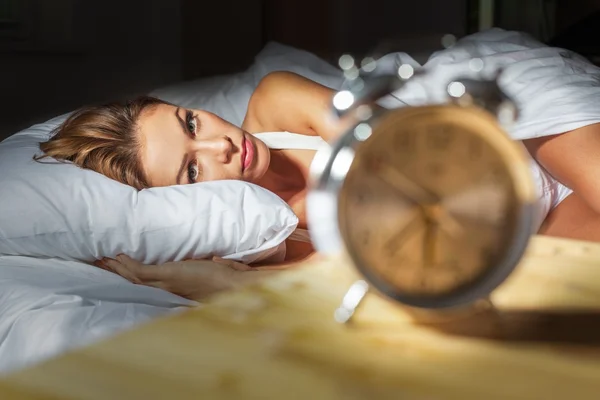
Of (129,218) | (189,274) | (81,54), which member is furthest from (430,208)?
(81,54)

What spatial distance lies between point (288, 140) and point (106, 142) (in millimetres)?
303

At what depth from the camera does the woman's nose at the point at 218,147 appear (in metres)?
0.99

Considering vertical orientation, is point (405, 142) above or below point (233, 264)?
above

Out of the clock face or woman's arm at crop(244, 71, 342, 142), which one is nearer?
the clock face

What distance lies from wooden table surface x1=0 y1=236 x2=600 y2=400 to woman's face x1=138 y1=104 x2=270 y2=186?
423mm

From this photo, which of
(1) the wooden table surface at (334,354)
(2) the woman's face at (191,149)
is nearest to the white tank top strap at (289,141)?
(2) the woman's face at (191,149)

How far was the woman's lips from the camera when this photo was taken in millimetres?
1034

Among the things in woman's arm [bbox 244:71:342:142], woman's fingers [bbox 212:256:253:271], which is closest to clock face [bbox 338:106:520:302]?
woman's fingers [bbox 212:256:253:271]

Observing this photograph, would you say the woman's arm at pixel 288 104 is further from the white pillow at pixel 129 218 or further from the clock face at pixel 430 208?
the clock face at pixel 430 208

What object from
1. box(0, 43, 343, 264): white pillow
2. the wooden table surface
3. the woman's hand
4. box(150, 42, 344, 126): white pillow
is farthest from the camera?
box(150, 42, 344, 126): white pillow

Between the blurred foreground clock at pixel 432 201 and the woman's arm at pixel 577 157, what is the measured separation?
55cm

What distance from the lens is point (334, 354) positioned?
473mm

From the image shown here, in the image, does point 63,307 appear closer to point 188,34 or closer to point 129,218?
point 129,218

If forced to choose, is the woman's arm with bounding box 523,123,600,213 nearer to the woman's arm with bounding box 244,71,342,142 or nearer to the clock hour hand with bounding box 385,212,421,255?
the woman's arm with bounding box 244,71,342,142
